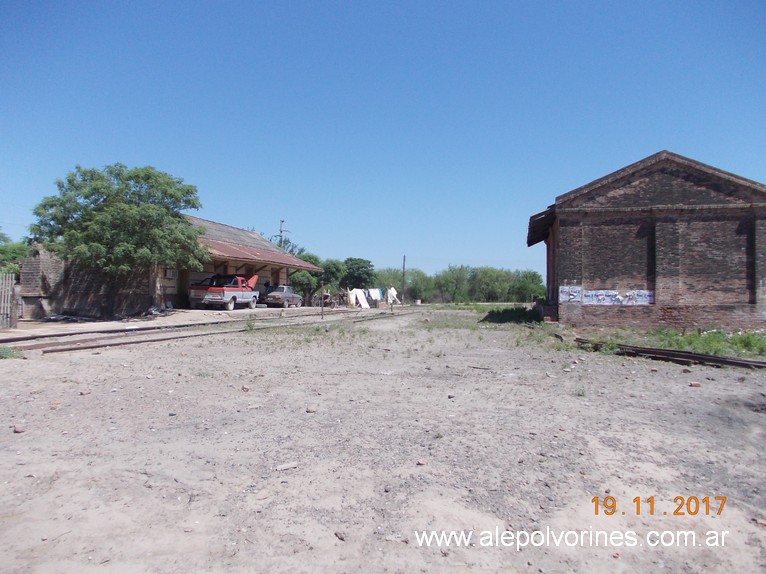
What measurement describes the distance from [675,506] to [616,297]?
1682cm

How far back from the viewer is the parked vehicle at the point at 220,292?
25500 millimetres

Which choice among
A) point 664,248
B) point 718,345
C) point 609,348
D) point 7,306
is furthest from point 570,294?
point 7,306

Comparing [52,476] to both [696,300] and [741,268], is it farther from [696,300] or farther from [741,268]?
[741,268]

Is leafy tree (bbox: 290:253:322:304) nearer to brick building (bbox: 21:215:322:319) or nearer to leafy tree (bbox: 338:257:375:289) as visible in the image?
leafy tree (bbox: 338:257:375:289)

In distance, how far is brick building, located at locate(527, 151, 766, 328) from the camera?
18.7m

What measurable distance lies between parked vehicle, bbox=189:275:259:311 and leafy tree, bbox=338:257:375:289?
2809 centimetres

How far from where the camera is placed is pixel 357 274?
5547cm

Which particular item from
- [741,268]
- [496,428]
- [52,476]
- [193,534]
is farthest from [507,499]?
[741,268]

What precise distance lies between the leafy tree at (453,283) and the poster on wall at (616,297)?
44.3 meters

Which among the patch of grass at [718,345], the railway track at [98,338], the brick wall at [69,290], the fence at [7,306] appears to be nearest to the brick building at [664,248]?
the patch of grass at [718,345]

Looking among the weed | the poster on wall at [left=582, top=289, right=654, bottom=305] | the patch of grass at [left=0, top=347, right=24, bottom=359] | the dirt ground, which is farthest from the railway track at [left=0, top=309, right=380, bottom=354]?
the poster on wall at [left=582, top=289, right=654, bottom=305]

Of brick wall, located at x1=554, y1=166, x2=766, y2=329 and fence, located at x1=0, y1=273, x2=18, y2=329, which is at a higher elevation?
brick wall, located at x1=554, y1=166, x2=766, y2=329

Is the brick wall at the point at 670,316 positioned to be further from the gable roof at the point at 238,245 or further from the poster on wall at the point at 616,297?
the gable roof at the point at 238,245

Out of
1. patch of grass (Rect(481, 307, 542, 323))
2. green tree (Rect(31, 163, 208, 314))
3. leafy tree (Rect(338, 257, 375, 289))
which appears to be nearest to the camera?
green tree (Rect(31, 163, 208, 314))
